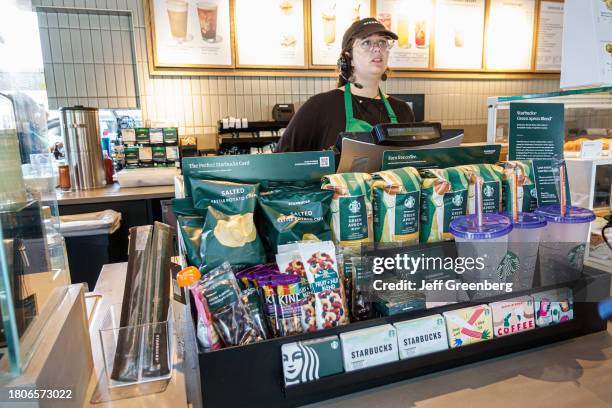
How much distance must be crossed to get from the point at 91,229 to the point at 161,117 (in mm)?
2110

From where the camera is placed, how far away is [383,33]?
184 centimetres

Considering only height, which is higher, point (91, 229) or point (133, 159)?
point (133, 159)

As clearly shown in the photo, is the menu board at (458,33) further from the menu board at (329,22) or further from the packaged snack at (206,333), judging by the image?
the packaged snack at (206,333)

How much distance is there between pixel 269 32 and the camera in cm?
437

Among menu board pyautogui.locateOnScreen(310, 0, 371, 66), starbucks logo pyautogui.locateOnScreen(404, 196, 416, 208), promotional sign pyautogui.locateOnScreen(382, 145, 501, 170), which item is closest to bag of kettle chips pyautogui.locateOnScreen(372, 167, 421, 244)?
starbucks logo pyautogui.locateOnScreen(404, 196, 416, 208)

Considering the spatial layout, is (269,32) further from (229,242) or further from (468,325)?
(468,325)

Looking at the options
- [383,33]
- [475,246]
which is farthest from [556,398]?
[383,33]

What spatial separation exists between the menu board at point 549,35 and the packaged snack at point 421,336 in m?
6.13

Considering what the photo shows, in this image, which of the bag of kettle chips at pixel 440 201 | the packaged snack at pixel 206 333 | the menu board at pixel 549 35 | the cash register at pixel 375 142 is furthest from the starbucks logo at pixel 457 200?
the menu board at pixel 549 35

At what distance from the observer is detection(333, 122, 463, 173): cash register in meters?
1.04

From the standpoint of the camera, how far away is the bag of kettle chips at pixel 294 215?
845 millimetres

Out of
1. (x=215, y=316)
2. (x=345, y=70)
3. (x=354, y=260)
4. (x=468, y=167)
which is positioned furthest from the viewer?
(x=345, y=70)

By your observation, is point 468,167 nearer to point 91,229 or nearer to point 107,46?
point 91,229

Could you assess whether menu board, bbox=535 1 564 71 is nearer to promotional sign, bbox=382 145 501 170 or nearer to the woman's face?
the woman's face
